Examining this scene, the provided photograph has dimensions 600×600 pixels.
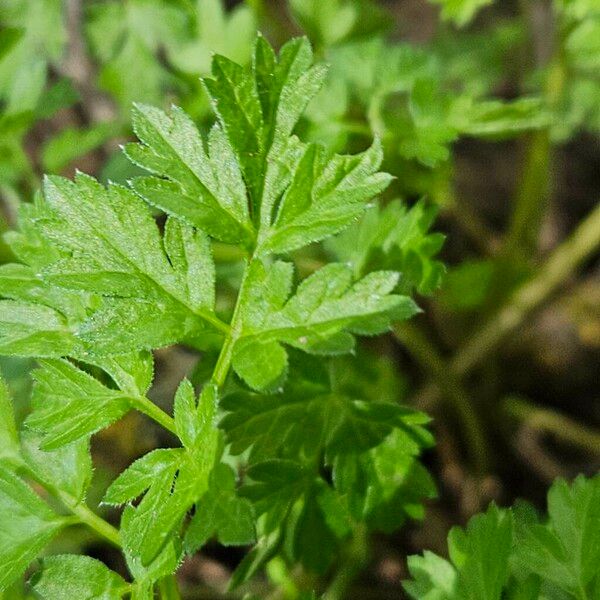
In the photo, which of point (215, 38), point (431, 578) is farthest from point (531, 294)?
point (431, 578)

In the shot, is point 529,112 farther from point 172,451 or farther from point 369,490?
point 172,451

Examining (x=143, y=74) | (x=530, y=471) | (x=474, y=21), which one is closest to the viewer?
(x=143, y=74)

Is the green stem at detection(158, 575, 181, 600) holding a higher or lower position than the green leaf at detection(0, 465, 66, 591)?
lower

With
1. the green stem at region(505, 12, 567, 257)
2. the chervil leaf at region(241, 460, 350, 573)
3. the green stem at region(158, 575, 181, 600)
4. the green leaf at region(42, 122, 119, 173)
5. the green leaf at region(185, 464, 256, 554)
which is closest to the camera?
the green leaf at region(185, 464, 256, 554)

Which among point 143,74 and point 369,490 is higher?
point 143,74

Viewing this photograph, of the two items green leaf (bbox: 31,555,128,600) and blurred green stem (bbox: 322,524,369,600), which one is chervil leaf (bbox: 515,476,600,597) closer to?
green leaf (bbox: 31,555,128,600)

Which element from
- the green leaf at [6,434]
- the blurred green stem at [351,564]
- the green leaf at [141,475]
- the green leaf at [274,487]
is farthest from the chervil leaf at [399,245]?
the blurred green stem at [351,564]

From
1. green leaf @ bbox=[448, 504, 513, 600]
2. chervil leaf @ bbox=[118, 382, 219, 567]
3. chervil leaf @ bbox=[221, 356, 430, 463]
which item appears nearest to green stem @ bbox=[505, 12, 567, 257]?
chervil leaf @ bbox=[221, 356, 430, 463]

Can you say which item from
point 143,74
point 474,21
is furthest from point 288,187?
point 474,21
